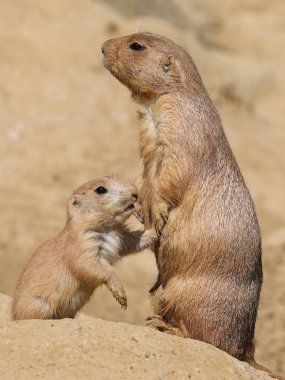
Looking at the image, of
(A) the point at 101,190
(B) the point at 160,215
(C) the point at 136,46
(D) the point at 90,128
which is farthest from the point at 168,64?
(D) the point at 90,128

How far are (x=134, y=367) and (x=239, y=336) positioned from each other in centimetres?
151

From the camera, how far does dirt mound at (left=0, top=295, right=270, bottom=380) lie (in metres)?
5.55

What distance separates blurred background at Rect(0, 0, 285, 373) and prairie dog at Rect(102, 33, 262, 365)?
3.82 meters

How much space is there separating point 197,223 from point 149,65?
1340 millimetres

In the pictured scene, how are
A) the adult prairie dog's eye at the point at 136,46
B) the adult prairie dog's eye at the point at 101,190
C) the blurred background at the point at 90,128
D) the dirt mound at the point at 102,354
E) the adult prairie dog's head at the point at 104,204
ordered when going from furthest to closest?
1. the blurred background at the point at 90,128
2. the adult prairie dog's eye at the point at 136,46
3. the adult prairie dog's eye at the point at 101,190
4. the adult prairie dog's head at the point at 104,204
5. the dirt mound at the point at 102,354

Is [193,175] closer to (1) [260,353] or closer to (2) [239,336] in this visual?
(2) [239,336]

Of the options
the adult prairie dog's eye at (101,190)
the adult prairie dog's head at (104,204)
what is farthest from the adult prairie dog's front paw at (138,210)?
the adult prairie dog's eye at (101,190)

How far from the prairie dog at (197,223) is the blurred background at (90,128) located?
12.5 feet

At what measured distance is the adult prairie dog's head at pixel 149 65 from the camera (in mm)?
7070

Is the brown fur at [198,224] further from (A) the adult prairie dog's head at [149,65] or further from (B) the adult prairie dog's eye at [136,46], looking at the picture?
(B) the adult prairie dog's eye at [136,46]

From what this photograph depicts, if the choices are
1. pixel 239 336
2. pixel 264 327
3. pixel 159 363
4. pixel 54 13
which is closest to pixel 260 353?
pixel 264 327

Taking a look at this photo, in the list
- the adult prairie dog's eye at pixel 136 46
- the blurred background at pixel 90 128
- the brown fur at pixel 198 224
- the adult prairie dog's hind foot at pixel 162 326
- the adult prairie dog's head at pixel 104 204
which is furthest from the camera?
the blurred background at pixel 90 128

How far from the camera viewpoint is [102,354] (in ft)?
18.8

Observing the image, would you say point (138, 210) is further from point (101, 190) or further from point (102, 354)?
point (102, 354)
